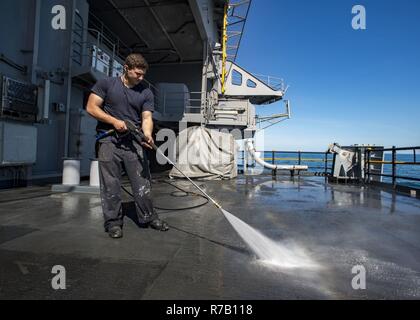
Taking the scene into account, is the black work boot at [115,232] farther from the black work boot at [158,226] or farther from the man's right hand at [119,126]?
the man's right hand at [119,126]

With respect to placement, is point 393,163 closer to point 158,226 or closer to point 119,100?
point 158,226

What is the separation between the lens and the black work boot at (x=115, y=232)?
2632 mm

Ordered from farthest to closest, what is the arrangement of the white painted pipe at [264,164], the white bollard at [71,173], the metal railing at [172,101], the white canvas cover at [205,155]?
the metal railing at [172,101], the white painted pipe at [264,164], the white canvas cover at [205,155], the white bollard at [71,173]

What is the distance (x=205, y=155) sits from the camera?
9.59 m

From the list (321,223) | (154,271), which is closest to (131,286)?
(154,271)

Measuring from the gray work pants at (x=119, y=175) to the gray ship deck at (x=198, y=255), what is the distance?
23 cm

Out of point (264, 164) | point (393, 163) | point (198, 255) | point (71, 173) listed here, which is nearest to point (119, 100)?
point (198, 255)

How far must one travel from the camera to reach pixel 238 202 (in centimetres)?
502

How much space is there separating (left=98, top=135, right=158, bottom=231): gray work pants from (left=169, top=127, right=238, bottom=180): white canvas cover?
6.29m

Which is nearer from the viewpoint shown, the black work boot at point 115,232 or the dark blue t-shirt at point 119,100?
the black work boot at point 115,232

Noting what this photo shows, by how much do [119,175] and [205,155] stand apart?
6.74m

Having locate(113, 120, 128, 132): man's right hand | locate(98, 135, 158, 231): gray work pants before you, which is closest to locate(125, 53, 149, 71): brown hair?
locate(113, 120, 128, 132): man's right hand

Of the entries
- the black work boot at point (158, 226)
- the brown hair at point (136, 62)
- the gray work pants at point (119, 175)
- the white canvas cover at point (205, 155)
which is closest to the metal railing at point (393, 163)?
the white canvas cover at point (205, 155)

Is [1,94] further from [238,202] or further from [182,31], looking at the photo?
[182,31]
